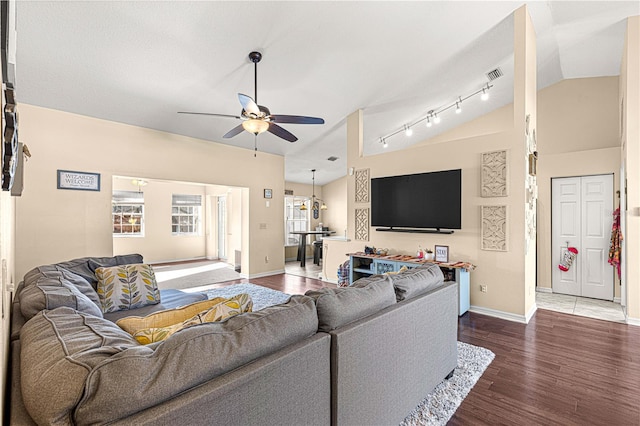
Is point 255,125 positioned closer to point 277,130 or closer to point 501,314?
point 277,130

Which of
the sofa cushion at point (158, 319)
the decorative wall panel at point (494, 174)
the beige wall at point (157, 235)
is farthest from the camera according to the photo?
the beige wall at point (157, 235)

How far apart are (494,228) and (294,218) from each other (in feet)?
22.7

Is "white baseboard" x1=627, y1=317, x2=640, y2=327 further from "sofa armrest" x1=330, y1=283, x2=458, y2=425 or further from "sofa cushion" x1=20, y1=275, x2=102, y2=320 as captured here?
"sofa cushion" x1=20, y1=275, x2=102, y2=320

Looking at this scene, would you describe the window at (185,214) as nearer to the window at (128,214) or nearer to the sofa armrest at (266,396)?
the window at (128,214)

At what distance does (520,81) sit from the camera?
377cm

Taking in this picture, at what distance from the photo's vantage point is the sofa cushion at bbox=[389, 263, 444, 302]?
6.41 ft

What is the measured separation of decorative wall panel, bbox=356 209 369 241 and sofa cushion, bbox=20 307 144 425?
15.0 feet

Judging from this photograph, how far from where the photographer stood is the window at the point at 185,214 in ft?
29.0

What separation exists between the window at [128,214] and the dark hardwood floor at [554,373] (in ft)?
26.3

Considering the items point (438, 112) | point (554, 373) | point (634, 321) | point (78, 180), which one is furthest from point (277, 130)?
point (634, 321)

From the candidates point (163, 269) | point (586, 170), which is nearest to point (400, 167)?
point (586, 170)

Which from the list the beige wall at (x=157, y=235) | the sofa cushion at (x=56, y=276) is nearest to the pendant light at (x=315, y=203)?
the beige wall at (x=157, y=235)

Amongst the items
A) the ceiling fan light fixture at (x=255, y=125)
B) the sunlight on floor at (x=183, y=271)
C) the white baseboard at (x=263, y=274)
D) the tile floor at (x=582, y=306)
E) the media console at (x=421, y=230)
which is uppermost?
the ceiling fan light fixture at (x=255, y=125)

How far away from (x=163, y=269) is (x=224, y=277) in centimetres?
195
